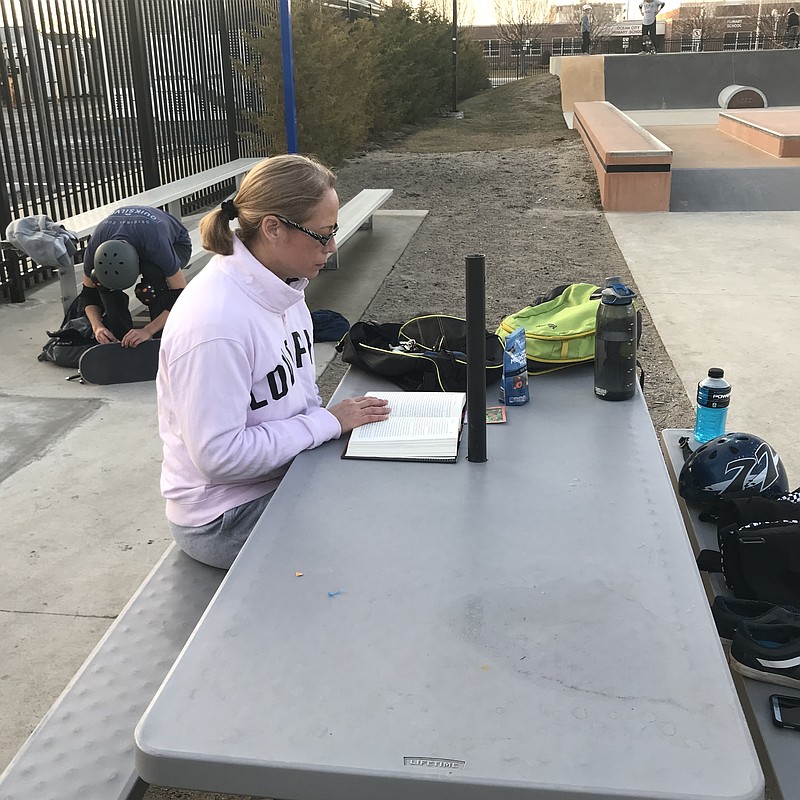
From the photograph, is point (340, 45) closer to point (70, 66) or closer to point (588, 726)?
point (70, 66)

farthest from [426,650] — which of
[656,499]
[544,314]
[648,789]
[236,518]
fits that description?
[544,314]

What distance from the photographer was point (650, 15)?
24.6 m

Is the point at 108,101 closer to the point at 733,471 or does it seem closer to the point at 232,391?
the point at 232,391

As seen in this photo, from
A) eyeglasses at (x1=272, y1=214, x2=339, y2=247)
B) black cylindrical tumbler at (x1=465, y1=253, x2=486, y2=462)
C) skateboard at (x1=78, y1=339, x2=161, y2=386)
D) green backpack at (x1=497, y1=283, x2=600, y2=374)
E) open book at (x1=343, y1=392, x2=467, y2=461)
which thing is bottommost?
skateboard at (x1=78, y1=339, x2=161, y2=386)

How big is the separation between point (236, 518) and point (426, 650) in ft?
3.10

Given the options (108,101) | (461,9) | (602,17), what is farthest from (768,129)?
(602,17)

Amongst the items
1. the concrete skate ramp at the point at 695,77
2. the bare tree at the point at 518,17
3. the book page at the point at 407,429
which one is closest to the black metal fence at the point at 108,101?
the book page at the point at 407,429

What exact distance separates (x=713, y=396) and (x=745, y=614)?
961mm

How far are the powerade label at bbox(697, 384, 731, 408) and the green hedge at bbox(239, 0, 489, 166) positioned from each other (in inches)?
416

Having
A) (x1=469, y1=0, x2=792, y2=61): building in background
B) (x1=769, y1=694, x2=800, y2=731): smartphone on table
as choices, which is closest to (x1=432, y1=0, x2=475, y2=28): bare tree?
(x1=469, y1=0, x2=792, y2=61): building in background

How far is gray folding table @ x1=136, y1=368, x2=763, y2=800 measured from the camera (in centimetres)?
126

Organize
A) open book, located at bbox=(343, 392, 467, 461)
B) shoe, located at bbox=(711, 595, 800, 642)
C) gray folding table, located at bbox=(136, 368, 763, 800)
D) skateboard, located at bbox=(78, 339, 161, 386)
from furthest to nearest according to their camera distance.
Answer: skateboard, located at bbox=(78, 339, 161, 386) < open book, located at bbox=(343, 392, 467, 461) < shoe, located at bbox=(711, 595, 800, 642) < gray folding table, located at bbox=(136, 368, 763, 800)

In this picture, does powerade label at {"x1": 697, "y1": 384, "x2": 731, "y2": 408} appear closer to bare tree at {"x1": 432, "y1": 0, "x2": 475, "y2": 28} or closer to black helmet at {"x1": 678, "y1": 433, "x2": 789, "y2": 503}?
black helmet at {"x1": 678, "y1": 433, "x2": 789, "y2": 503}

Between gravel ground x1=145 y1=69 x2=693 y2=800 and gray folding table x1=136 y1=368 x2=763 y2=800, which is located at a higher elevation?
gray folding table x1=136 y1=368 x2=763 y2=800
